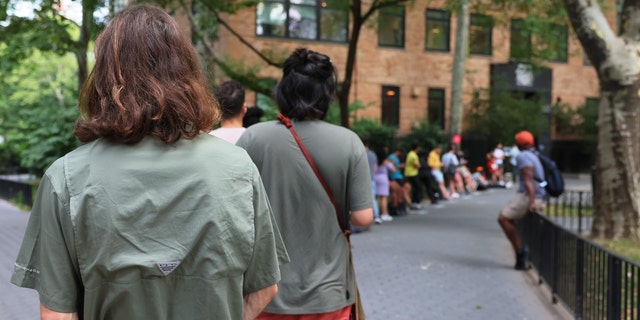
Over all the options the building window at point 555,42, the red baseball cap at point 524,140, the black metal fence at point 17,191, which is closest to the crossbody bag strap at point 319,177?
the red baseball cap at point 524,140

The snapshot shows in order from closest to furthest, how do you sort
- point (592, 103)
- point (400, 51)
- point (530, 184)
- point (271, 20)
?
point (530, 184), point (271, 20), point (400, 51), point (592, 103)

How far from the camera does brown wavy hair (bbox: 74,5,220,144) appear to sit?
191cm

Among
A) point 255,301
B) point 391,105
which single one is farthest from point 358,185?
point 391,105

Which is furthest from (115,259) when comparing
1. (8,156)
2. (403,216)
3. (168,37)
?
(8,156)

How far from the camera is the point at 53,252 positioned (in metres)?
1.85

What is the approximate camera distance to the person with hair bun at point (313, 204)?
11.0 feet

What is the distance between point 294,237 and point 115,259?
1624mm

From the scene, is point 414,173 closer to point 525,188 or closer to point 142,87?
point 525,188

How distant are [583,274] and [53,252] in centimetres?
567

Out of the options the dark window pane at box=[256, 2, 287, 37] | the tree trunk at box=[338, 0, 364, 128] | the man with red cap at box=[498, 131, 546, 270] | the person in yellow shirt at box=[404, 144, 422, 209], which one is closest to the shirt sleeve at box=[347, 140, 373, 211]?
the man with red cap at box=[498, 131, 546, 270]

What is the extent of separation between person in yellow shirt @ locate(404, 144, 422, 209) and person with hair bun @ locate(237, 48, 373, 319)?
16221 millimetres

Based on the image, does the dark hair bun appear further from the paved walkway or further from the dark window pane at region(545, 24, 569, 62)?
the dark window pane at region(545, 24, 569, 62)

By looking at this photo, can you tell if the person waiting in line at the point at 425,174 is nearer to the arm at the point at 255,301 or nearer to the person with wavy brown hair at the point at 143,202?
the arm at the point at 255,301

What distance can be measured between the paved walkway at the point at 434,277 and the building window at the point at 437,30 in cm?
1683
